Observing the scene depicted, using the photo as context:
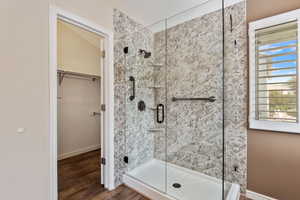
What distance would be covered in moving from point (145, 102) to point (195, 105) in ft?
2.89

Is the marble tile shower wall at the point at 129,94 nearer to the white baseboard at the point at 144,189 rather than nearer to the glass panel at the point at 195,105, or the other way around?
the white baseboard at the point at 144,189

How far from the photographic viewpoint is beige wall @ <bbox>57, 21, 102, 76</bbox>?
2811 mm

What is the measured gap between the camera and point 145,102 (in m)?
2.64

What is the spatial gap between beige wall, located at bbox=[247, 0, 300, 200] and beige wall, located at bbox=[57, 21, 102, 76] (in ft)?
8.44

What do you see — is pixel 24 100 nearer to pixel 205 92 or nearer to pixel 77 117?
pixel 77 117

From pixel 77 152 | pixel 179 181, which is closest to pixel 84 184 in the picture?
pixel 77 152

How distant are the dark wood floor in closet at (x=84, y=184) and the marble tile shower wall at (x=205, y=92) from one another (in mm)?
1000

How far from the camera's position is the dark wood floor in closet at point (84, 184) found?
6.00 ft

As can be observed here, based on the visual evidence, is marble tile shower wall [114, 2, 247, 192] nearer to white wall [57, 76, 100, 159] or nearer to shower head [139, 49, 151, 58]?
shower head [139, 49, 151, 58]

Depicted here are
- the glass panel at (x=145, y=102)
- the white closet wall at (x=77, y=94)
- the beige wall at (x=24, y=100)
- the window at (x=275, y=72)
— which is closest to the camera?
the beige wall at (x=24, y=100)

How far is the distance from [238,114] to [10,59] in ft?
8.13

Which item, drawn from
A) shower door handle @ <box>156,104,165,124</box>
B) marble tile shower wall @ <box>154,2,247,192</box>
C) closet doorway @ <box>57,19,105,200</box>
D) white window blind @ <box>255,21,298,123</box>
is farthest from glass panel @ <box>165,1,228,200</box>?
closet doorway @ <box>57,19,105,200</box>

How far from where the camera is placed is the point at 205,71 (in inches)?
85.8

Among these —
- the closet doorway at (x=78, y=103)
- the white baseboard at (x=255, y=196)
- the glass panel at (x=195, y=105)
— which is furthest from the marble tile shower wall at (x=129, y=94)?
the white baseboard at (x=255, y=196)
